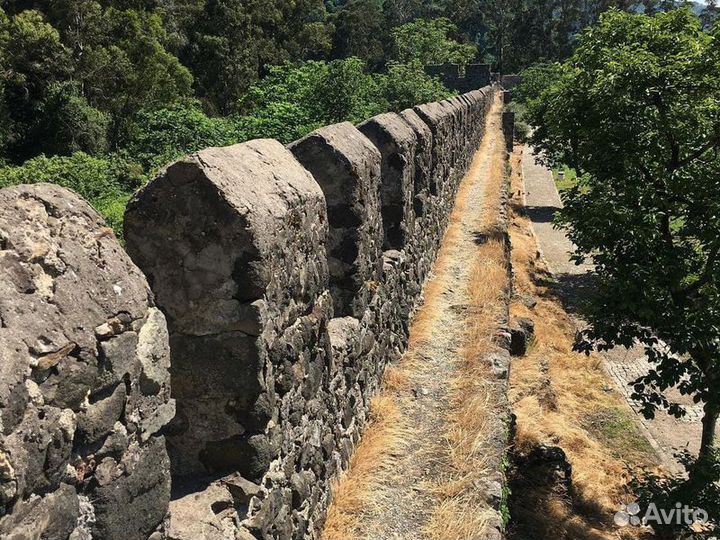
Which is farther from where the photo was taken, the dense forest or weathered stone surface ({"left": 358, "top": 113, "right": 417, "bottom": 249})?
the dense forest

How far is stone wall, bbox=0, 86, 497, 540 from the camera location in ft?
6.05

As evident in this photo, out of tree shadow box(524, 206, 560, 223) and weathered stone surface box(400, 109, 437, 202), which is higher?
weathered stone surface box(400, 109, 437, 202)

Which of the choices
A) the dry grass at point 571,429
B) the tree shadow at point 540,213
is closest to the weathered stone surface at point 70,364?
the dry grass at point 571,429

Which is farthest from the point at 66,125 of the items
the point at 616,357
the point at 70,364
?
the point at 70,364

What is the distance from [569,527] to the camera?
6477 millimetres

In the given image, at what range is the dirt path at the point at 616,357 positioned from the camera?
10.5 metres

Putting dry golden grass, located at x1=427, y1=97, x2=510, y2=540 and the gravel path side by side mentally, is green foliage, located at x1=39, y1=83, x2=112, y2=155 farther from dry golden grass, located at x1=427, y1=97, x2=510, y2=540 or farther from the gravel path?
dry golden grass, located at x1=427, y1=97, x2=510, y2=540

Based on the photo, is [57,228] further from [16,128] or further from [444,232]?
[16,128]

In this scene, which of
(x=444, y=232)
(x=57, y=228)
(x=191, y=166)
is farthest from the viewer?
(x=444, y=232)

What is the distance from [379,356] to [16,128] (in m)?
23.1

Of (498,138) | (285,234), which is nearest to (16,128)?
(498,138)

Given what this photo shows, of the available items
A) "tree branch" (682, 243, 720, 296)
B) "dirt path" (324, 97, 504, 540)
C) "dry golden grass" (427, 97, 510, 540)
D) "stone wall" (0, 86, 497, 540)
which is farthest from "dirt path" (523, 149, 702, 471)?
"stone wall" (0, 86, 497, 540)

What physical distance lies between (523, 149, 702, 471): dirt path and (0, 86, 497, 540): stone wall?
11.0 ft

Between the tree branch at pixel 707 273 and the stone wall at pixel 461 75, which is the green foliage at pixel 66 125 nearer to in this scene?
the stone wall at pixel 461 75
